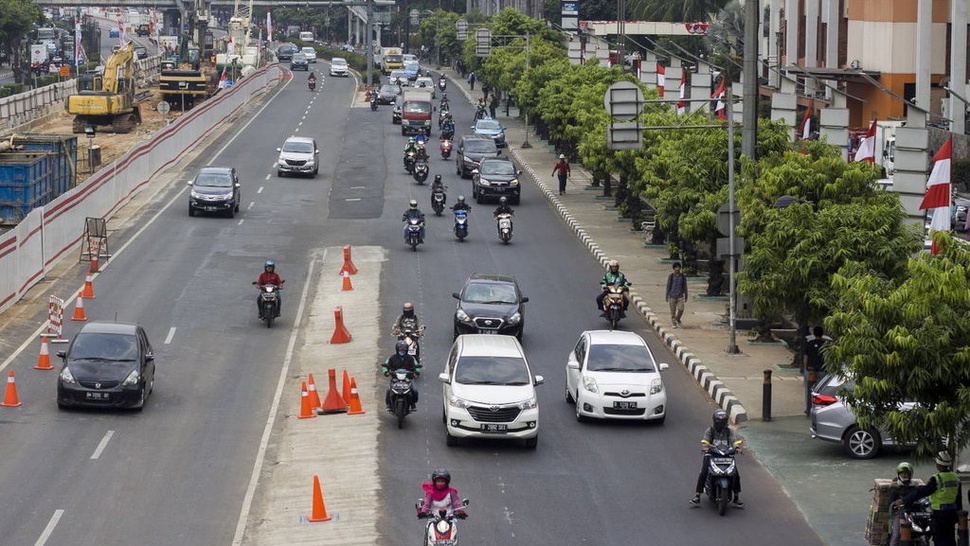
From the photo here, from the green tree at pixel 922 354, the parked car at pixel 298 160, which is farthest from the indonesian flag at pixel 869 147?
the parked car at pixel 298 160

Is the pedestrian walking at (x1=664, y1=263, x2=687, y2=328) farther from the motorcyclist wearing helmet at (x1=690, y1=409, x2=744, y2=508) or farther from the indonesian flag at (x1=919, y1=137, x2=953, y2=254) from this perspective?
the motorcyclist wearing helmet at (x1=690, y1=409, x2=744, y2=508)

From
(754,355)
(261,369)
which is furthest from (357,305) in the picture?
(754,355)

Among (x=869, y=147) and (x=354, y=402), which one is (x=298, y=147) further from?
(x=354, y=402)

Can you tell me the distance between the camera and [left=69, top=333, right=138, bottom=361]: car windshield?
26750mm

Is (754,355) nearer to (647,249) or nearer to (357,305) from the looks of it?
(357,305)

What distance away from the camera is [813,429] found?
24984 mm

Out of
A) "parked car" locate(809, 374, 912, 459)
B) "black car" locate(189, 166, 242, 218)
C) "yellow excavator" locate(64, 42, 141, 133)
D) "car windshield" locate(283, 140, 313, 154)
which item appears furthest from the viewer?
"yellow excavator" locate(64, 42, 141, 133)

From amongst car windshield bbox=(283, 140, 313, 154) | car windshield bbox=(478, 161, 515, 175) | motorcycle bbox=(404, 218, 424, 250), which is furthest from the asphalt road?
car windshield bbox=(283, 140, 313, 154)

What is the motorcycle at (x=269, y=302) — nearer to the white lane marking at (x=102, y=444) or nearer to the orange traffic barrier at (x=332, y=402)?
the orange traffic barrier at (x=332, y=402)

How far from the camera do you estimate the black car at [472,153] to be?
64.2m

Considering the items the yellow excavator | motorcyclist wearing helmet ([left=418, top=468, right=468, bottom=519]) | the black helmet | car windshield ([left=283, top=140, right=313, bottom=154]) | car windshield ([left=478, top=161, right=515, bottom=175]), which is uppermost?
the yellow excavator

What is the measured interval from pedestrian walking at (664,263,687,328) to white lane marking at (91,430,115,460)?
14.4 m

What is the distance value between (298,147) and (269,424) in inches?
1487

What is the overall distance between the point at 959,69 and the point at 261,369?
137 feet
